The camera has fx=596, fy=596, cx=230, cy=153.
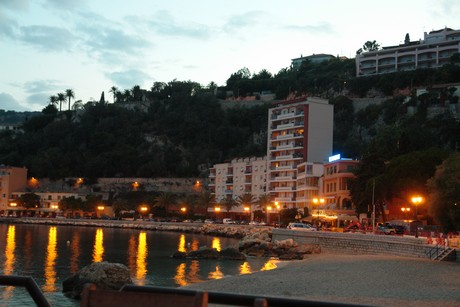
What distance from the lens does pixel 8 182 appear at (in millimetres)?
153500

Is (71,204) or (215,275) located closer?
(215,275)

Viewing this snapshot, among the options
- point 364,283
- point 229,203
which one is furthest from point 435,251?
point 229,203

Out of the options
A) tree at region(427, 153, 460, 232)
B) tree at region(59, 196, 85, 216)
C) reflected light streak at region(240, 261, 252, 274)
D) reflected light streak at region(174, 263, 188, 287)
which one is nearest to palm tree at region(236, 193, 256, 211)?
tree at region(59, 196, 85, 216)

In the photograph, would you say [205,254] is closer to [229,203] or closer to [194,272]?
[194,272]

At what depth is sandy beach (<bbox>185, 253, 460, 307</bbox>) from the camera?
87.6 feet

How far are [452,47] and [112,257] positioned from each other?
126930 mm

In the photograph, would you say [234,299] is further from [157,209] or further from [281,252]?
[157,209]

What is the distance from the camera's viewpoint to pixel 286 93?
184 meters

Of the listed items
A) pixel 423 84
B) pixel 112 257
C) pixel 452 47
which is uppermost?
pixel 452 47

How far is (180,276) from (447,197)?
22.8m

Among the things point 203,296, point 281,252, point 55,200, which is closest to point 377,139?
point 281,252

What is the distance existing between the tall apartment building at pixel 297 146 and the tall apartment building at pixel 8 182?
72.2 metres

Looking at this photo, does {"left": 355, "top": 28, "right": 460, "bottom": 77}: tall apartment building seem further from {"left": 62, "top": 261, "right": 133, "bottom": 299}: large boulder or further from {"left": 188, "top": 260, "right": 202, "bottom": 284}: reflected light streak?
{"left": 62, "top": 261, "right": 133, "bottom": 299}: large boulder

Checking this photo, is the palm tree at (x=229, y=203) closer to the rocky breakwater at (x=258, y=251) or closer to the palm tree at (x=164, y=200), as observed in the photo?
the palm tree at (x=164, y=200)
